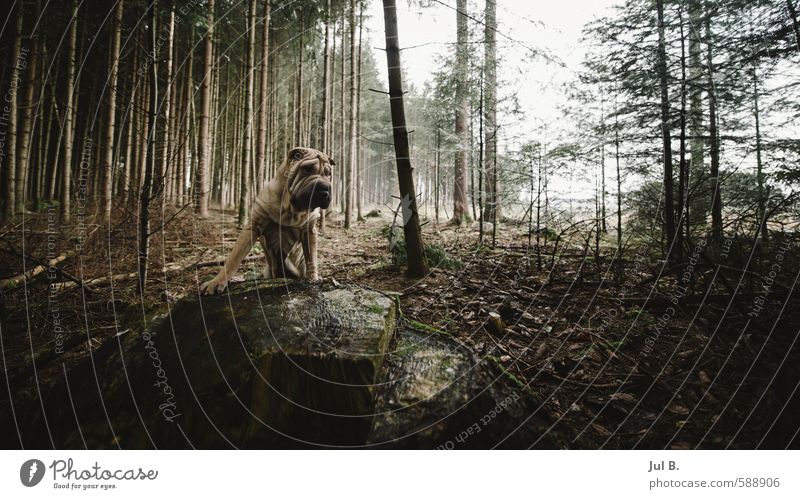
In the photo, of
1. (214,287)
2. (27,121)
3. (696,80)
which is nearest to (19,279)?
(214,287)

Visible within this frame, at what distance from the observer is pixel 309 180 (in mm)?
2166

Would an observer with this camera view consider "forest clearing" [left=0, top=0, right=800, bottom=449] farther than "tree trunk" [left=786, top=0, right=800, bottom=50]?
No

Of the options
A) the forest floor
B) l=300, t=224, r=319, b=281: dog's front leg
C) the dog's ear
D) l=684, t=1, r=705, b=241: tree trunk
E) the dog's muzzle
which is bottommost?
the forest floor

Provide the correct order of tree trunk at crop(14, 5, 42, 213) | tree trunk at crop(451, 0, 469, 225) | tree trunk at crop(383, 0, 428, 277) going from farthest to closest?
1. tree trunk at crop(14, 5, 42, 213)
2. tree trunk at crop(451, 0, 469, 225)
3. tree trunk at crop(383, 0, 428, 277)

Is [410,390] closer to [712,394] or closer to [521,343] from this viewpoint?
[521,343]

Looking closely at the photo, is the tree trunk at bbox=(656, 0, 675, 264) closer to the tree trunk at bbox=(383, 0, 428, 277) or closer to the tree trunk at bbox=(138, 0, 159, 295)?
the tree trunk at bbox=(383, 0, 428, 277)

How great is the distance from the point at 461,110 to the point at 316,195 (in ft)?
20.0

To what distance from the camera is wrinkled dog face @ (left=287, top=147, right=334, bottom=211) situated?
211 cm

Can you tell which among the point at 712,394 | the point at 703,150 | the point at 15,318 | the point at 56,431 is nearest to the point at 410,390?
the point at 56,431

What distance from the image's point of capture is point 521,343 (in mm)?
2848

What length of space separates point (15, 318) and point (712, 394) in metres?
5.90

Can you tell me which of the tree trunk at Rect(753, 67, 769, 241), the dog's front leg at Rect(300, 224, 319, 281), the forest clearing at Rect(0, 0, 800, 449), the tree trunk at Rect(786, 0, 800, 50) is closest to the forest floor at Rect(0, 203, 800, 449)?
the forest clearing at Rect(0, 0, 800, 449)

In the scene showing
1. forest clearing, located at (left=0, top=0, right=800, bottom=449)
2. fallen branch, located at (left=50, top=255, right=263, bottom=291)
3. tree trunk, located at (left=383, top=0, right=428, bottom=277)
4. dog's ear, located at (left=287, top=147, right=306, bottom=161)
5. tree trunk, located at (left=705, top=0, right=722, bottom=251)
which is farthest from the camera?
tree trunk, located at (left=383, top=0, right=428, bottom=277)

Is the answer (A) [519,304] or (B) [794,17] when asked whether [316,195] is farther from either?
(B) [794,17]
